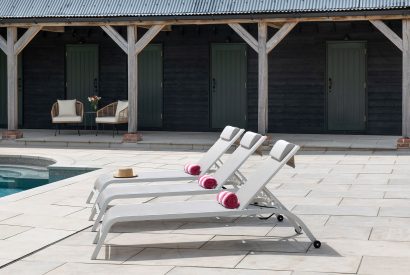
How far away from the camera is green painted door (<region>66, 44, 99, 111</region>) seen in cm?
1978

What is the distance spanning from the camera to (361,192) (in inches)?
385

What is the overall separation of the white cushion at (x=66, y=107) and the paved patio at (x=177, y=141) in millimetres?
498

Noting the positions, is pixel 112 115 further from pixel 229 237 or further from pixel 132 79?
pixel 229 237

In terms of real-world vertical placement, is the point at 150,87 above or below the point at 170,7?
below

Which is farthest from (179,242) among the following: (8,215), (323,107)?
(323,107)

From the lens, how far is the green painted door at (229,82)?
18734 mm

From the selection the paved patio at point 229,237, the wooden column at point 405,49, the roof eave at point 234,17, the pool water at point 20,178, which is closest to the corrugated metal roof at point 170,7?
the roof eave at point 234,17

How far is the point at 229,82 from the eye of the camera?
18797 millimetres

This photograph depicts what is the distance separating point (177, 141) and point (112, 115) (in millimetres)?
2993

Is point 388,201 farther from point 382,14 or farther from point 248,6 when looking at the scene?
point 248,6

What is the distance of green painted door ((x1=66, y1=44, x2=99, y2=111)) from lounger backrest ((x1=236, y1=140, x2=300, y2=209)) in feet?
43.1

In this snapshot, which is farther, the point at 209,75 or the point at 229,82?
the point at 209,75

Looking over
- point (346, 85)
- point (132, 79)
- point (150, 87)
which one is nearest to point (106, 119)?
point (132, 79)

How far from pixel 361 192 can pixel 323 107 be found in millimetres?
8636
